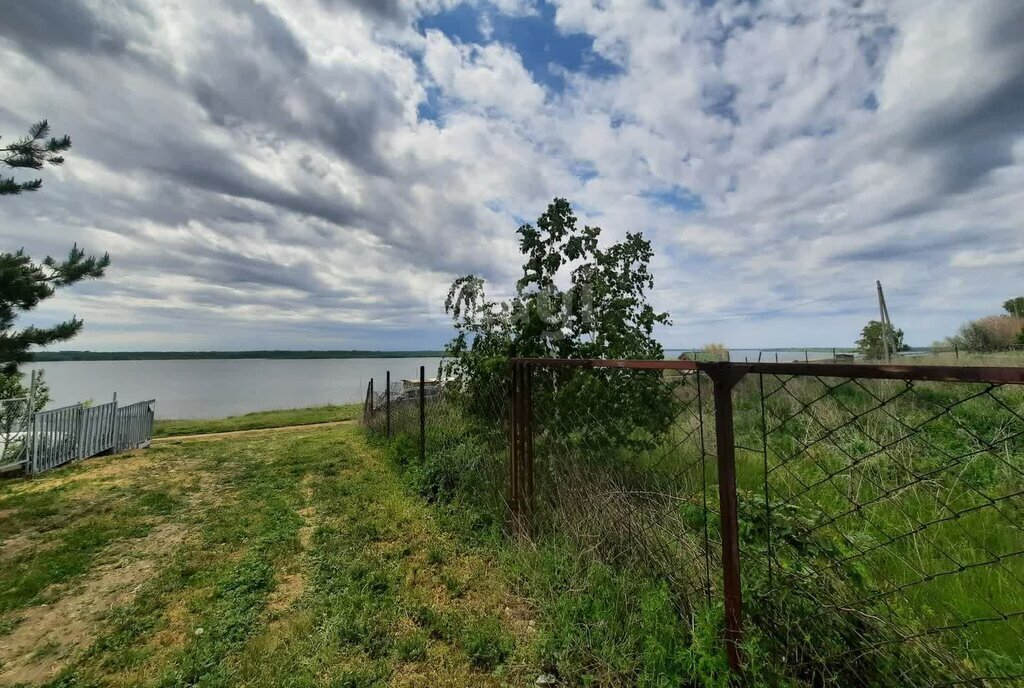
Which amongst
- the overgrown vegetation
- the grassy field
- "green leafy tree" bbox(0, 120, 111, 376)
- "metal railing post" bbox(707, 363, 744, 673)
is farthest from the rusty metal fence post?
the overgrown vegetation

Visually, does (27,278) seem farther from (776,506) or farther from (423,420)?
(776,506)

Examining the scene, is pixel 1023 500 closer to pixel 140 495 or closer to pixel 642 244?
pixel 642 244

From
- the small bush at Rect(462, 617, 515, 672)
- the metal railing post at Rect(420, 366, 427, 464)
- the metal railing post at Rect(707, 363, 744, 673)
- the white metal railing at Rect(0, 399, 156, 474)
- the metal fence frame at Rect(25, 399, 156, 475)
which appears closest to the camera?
the metal railing post at Rect(707, 363, 744, 673)

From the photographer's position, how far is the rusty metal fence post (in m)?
1.78

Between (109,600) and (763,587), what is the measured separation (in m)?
4.30

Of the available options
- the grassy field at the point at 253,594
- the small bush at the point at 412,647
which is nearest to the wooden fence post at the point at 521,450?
the grassy field at the point at 253,594

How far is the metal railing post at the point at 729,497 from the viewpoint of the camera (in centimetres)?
178

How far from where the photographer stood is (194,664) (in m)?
2.34

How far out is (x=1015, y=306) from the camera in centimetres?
2480

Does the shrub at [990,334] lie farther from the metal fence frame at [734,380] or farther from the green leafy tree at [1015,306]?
the metal fence frame at [734,380]

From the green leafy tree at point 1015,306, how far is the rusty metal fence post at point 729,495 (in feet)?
100

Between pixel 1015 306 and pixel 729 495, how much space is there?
36420mm

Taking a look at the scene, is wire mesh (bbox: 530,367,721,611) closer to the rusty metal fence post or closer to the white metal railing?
the rusty metal fence post

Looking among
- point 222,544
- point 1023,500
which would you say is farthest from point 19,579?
point 1023,500
